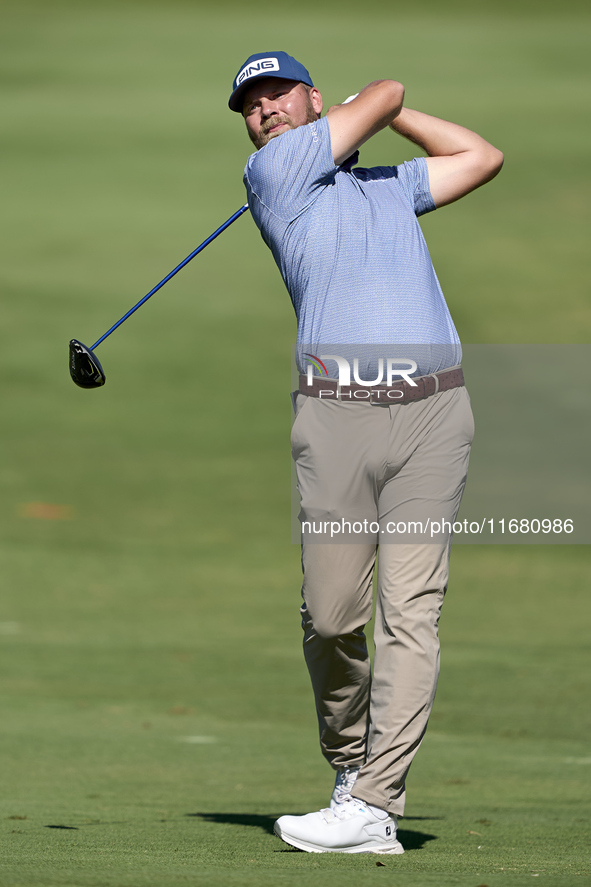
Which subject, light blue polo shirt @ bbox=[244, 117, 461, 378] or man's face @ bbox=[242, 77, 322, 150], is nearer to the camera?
light blue polo shirt @ bbox=[244, 117, 461, 378]

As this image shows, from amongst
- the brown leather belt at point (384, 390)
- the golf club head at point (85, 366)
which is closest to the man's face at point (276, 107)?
the brown leather belt at point (384, 390)

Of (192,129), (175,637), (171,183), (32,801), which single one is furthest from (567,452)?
(192,129)

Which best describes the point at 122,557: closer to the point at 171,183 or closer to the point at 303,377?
the point at 303,377

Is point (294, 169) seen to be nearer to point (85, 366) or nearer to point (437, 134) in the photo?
point (437, 134)

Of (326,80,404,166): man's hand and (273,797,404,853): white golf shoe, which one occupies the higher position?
(326,80,404,166): man's hand

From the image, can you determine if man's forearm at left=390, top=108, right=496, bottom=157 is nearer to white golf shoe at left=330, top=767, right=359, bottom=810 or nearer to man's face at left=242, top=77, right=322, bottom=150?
man's face at left=242, top=77, right=322, bottom=150

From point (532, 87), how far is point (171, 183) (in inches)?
375

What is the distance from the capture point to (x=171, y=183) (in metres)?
22.6

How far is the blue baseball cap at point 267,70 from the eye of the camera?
12.1 feet

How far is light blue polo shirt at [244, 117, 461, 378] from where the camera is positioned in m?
3.50

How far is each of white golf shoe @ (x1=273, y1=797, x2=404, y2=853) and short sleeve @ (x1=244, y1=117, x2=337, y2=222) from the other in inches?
61.5

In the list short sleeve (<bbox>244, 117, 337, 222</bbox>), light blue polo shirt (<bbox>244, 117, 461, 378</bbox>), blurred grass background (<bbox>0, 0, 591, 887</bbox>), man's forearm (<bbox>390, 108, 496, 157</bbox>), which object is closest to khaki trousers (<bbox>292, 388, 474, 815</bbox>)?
light blue polo shirt (<bbox>244, 117, 461, 378</bbox>)

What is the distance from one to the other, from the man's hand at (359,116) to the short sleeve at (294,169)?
28 millimetres

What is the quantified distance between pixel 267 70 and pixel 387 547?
4.41 ft
